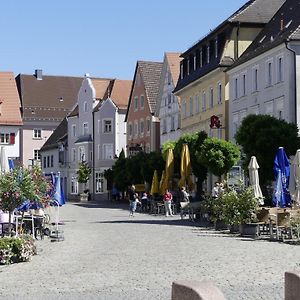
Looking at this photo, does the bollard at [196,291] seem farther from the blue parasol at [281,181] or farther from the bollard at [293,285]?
the blue parasol at [281,181]

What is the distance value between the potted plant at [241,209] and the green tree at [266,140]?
907 cm

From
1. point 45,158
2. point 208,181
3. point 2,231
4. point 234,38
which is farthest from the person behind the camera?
point 45,158

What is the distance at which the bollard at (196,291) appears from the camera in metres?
7.18

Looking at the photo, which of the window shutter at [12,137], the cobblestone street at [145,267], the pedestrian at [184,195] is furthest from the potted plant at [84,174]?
the cobblestone street at [145,267]

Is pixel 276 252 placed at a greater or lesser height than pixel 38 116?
lesser

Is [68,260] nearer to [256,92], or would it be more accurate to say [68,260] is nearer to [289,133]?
[289,133]

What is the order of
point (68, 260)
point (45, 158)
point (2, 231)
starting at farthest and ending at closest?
point (45, 158)
point (2, 231)
point (68, 260)

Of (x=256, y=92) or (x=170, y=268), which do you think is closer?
(x=170, y=268)

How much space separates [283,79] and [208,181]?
1550cm

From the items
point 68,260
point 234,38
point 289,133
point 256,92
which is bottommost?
point 68,260

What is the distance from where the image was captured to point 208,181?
56.1 meters

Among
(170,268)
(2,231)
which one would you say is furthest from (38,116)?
(170,268)

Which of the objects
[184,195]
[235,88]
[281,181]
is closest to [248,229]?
[281,181]

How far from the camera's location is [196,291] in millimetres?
7250
